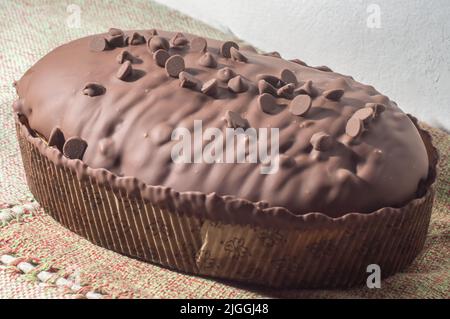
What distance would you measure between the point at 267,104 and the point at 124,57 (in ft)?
1.03

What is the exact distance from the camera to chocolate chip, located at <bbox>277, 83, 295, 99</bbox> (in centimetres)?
145

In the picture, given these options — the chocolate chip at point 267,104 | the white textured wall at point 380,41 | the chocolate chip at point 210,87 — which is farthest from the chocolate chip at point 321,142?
the white textured wall at point 380,41

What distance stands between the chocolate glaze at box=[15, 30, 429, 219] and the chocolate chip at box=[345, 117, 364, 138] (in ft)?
0.04

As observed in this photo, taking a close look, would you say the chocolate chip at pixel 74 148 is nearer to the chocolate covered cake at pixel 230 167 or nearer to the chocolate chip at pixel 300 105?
the chocolate covered cake at pixel 230 167

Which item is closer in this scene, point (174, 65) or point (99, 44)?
point (174, 65)

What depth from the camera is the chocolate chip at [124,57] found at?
1.55m

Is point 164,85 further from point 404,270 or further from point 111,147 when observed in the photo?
point 404,270

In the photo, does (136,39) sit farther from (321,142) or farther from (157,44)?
(321,142)

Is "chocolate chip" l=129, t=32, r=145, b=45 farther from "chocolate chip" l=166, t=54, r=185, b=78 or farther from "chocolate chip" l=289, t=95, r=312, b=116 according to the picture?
"chocolate chip" l=289, t=95, r=312, b=116

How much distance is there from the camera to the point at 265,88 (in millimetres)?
1452

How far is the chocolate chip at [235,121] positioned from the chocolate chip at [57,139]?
313mm

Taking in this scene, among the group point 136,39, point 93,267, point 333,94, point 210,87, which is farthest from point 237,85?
point 93,267


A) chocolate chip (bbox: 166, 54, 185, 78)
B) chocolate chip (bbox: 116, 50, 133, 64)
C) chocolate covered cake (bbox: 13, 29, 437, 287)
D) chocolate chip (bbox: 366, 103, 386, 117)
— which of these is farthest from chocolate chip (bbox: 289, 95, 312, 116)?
chocolate chip (bbox: 116, 50, 133, 64)
